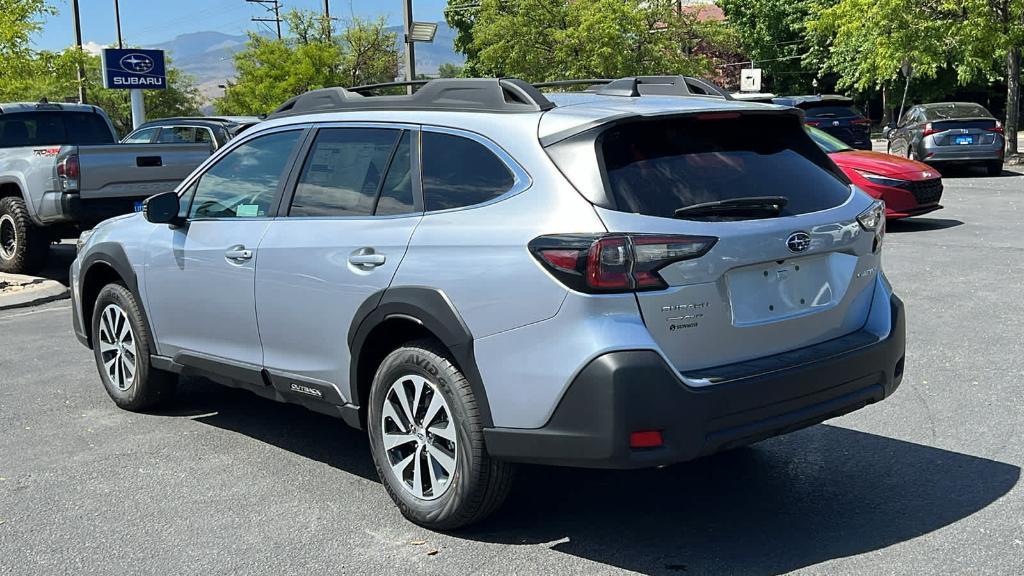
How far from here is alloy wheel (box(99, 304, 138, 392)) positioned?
6.30m

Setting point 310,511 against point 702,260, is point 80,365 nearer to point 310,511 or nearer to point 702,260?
point 310,511

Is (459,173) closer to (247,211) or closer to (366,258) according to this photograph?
(366,258)

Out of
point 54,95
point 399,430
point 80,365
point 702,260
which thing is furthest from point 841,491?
point 54,95

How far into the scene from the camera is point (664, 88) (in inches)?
197

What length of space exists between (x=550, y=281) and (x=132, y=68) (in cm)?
2488

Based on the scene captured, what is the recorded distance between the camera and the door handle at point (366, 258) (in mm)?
4450

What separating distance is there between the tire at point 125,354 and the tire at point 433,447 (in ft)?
7.02

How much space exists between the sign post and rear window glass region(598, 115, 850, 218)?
22.9 meters

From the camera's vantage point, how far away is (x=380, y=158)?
473 cm

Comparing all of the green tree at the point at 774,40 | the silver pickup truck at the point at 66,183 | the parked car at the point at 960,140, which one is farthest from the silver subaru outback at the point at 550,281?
the green tree at the point at 774,40

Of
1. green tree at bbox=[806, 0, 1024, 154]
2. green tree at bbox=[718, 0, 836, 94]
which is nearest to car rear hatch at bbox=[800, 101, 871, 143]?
green tree at bbox=[806, 0, 1024, 154]

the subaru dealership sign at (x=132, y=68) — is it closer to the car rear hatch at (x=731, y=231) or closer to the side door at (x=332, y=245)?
the side door at (x=332, y=245)

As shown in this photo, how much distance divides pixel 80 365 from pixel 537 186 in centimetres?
508

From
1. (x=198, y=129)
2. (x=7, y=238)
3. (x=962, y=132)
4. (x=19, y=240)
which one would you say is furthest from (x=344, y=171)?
(x=962, y=132)
